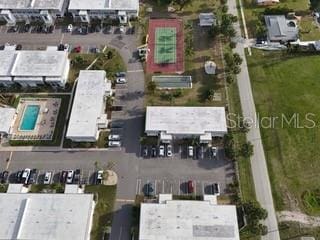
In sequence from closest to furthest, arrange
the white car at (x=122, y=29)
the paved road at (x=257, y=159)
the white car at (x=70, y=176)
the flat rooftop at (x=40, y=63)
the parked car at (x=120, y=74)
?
the paved road at (x=257, y=159) → the white car at (x=70, y=176) → the flat rooftop at (x=40, y=63) → the parked car at (x=120, y=74) → the white car at (x=122, y=29)

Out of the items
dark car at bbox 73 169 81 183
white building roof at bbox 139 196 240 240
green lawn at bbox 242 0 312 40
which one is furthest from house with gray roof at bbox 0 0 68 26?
white building roof at bbox 139 196 240 240

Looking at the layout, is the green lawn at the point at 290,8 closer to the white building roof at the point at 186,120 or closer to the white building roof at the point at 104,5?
the white building roof at the point at 186,120

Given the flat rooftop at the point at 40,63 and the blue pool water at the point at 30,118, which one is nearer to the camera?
the blue pool water at the point at 30,118

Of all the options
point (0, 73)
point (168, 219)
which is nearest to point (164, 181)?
point (168, 219)

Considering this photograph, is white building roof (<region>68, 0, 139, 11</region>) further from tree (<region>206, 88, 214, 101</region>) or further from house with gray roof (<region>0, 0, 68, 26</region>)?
tree (<region>206, 88, 214, 101</region>)

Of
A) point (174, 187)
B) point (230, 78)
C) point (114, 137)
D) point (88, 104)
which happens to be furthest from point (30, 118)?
point (230, 78)

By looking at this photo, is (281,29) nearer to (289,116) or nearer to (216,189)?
(289,116)

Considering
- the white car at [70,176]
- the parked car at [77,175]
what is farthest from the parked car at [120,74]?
the white car at [70,176]

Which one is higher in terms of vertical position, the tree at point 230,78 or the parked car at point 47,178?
the tree at point 230,78
